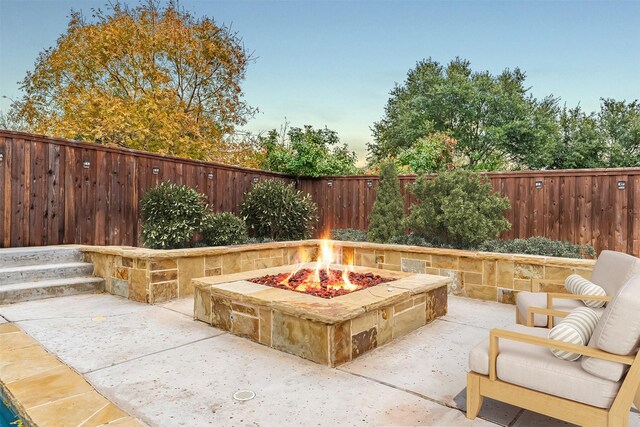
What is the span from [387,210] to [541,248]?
109 inches

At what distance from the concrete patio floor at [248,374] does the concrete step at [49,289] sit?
0.78 ft

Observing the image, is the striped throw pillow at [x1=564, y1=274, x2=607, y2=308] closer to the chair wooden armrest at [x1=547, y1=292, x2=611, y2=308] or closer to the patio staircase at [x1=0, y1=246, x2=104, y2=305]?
the chair wooden armrest at [x1=547, y1=292, x2=611, y2=308]

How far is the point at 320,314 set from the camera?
3.29m

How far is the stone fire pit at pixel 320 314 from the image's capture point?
11.0ft

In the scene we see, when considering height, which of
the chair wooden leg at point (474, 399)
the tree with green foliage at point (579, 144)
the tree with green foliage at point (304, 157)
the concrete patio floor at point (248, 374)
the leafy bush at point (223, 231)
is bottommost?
the concrete patio floor at point (248, 374)

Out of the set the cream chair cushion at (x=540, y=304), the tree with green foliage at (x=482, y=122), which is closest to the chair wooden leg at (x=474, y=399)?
the cream chair cushion at (x=540, y=304)

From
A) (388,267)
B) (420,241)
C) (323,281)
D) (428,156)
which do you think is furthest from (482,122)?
(323,281)

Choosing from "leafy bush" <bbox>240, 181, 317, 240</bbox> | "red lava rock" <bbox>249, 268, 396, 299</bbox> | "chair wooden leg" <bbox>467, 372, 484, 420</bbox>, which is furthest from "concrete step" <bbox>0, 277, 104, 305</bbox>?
"chair wooden leg" <bbox>467, 372, 484, 420</bbox>

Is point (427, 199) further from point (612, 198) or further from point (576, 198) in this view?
point (612, 198)

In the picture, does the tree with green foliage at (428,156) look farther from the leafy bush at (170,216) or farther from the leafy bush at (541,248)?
the leafy bush at (170,216)

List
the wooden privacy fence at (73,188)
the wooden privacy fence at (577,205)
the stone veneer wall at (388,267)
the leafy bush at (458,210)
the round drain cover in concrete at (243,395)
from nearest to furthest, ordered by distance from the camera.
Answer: the round drain cover in concrete at (243,395) → the stone veneer wall at (388,267) → the wooden privacy fence at (73,188) → the leafy bush at (458,210) → the wooden privacy fence at (577,205)

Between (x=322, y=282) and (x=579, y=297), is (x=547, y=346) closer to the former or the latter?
(x=579, y=297)

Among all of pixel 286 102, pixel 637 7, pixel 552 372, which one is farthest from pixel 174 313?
pixel 637 7

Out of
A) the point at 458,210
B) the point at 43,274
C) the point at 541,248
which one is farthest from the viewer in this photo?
the point at 458,210
